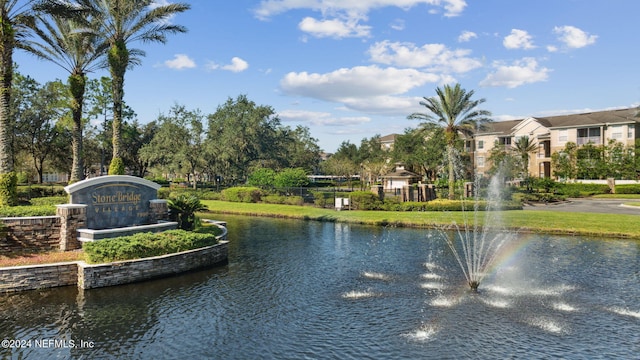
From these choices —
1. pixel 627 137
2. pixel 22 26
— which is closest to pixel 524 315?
pixel 22 26

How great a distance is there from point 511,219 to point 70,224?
1099 inches

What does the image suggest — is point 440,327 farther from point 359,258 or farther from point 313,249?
point 313,249

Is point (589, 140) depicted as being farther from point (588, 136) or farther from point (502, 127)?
point (502, 127)

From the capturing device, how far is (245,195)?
46.2 metres

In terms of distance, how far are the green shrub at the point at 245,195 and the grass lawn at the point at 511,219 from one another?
15.2ft

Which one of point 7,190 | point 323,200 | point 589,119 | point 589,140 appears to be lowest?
point 323,200

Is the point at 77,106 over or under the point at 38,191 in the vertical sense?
over

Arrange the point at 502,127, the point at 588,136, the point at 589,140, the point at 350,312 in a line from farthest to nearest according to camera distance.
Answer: the point at 502,127, the point at 588,136, the point at 589,140, the point at 350,312

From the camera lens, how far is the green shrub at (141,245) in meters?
15.3

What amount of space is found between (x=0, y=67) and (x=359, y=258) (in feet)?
66.6

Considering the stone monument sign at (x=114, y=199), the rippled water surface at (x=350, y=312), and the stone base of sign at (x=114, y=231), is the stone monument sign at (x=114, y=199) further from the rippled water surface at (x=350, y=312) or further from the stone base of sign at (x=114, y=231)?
the rippled water surface at (x=350, y=312)

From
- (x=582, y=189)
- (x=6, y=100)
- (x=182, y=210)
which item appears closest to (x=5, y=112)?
(x=6, y=100)

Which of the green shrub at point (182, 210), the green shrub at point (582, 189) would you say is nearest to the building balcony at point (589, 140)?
the green shrub at point (582, 189)

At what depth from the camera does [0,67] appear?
66.7ft
